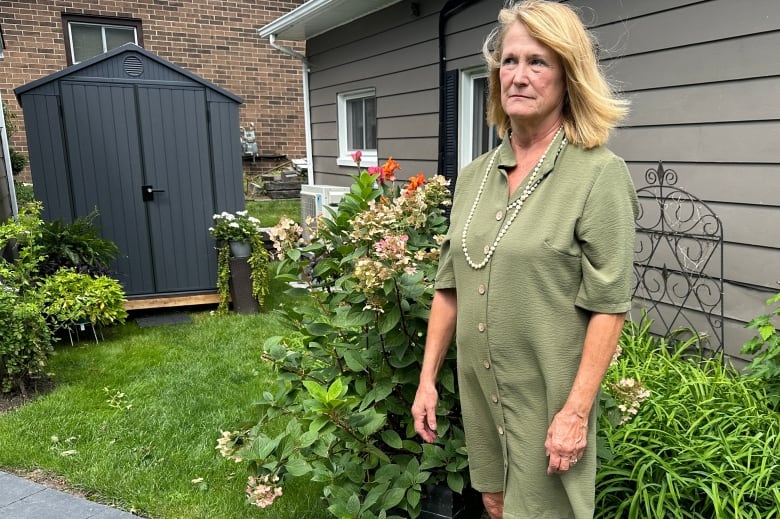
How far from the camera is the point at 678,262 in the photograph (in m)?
3.23

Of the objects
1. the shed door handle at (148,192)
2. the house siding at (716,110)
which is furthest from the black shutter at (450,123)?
the shed door handle at (148,192)

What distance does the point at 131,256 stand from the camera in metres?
5.25

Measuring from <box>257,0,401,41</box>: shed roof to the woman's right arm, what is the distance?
4854mm

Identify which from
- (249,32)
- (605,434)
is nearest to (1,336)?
(605,434)

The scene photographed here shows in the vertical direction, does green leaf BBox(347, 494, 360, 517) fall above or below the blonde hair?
below

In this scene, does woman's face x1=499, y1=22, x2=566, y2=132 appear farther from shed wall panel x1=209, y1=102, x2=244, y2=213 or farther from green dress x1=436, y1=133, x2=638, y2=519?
shed wall panel x1=209, y1=102, x2=244, y2=213

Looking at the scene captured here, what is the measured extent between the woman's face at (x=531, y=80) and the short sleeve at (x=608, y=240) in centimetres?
20

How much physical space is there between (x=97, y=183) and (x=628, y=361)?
4560mm

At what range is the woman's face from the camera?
1.27 meters

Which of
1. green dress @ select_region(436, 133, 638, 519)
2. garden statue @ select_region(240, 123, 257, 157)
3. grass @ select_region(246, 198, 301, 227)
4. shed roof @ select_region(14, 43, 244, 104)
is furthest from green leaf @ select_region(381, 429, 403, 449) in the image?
garden statue @ select_region(240, 123, 257, 157)

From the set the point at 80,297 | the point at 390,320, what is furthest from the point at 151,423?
the point at 390,320

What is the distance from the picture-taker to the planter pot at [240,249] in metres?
5.34

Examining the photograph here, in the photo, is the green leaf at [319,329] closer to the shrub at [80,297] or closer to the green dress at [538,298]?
the green dress at [538,298]

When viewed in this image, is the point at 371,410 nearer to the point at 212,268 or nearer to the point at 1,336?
the point at 1,336
